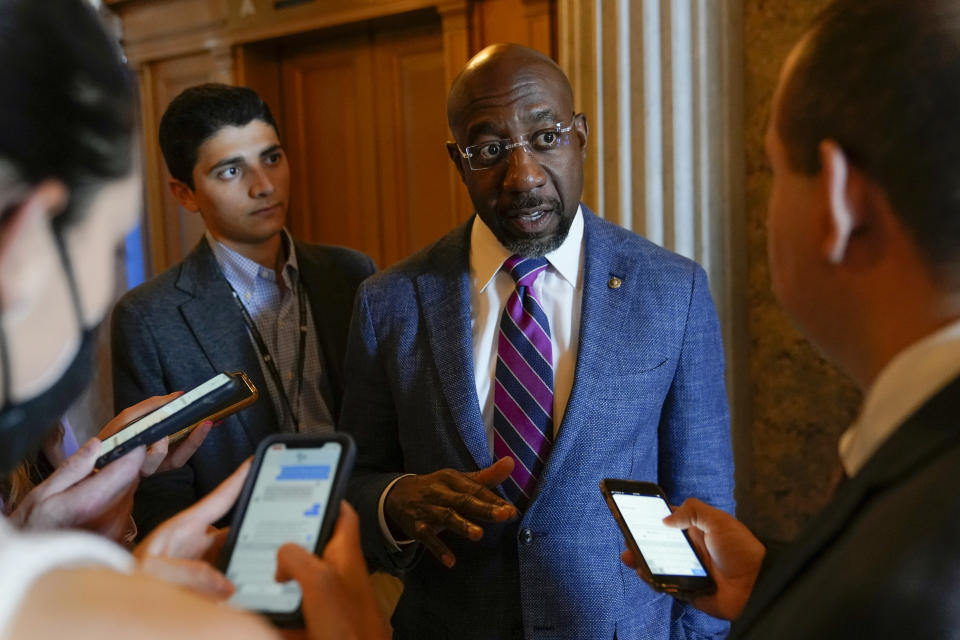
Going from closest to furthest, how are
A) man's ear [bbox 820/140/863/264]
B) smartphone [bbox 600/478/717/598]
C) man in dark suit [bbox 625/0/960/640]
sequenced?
man in dark suit [bbox 625/0/960/640] < man's ear [bbox 820/140/863/264] < smartphone [bbox 600/478/717/598]

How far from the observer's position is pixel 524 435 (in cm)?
181

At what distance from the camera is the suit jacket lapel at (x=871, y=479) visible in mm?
876

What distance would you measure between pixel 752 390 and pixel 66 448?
80.9 inches

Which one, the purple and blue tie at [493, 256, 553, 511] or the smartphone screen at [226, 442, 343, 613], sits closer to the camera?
the smartphone screen at [226, 442, 343, 613]

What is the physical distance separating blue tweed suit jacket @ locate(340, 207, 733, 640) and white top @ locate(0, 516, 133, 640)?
1086mm

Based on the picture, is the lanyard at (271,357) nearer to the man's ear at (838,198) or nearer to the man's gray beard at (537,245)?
the man's gray beard at (537,245)

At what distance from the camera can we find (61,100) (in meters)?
0.72

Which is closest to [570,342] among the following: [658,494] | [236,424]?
[658,494]

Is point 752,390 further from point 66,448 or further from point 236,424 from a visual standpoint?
point 66,448

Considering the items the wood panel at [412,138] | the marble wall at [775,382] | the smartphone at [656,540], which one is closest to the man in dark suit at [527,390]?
the smartphone at [656,540]

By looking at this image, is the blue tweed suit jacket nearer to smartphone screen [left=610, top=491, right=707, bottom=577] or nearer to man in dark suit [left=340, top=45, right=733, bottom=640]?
man in dark suit [left=340, top=45, right=733, bottom=640]

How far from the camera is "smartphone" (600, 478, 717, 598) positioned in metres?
1.43

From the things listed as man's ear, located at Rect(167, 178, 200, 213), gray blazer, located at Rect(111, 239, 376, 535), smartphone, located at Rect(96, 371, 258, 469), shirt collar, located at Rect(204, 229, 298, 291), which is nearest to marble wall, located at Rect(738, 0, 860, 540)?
gray blazer, located at Rect(111, 239, 376, 535)

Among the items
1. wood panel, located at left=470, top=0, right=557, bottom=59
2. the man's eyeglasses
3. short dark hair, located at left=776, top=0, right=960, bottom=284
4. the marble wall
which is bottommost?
the marble wall
